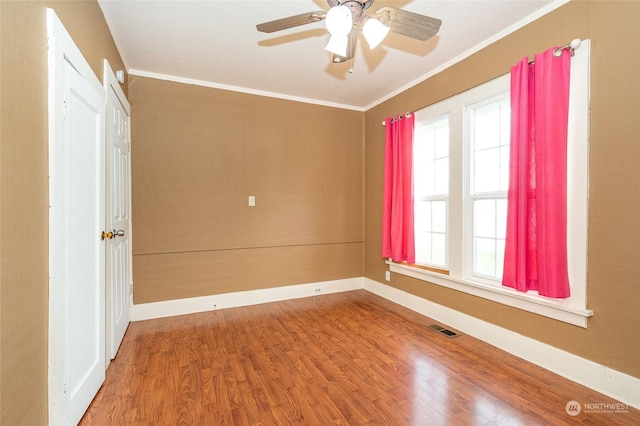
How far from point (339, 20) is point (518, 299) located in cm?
238

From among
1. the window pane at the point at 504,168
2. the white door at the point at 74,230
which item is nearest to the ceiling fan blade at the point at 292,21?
the white door at the point at 74,230

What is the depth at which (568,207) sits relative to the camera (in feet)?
6.67

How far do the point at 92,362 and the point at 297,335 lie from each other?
1.55m

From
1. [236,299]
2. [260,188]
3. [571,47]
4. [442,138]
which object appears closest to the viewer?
[571,47]

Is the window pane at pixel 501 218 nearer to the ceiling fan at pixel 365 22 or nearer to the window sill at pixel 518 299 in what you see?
the window sill at pixel 518 299

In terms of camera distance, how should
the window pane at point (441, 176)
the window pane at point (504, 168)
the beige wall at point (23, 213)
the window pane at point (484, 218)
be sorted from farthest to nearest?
the window pane at point (441, 176), the window pane at point (484, 218), the window pane at point (504, 168), the beige wall at point (23, 213)

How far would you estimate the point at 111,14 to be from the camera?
7.30ft

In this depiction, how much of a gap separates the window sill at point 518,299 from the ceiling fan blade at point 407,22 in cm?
202

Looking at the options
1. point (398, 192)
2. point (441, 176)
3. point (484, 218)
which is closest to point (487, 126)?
point (441, 176)

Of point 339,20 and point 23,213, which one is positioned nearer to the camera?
point 23,213

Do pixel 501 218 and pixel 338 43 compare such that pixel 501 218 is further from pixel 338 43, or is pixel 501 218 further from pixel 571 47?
pixel 338 43

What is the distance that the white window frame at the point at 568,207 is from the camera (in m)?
1.97

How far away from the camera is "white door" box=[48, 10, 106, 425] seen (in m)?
1.34

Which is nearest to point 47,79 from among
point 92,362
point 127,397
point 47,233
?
point 47,233
